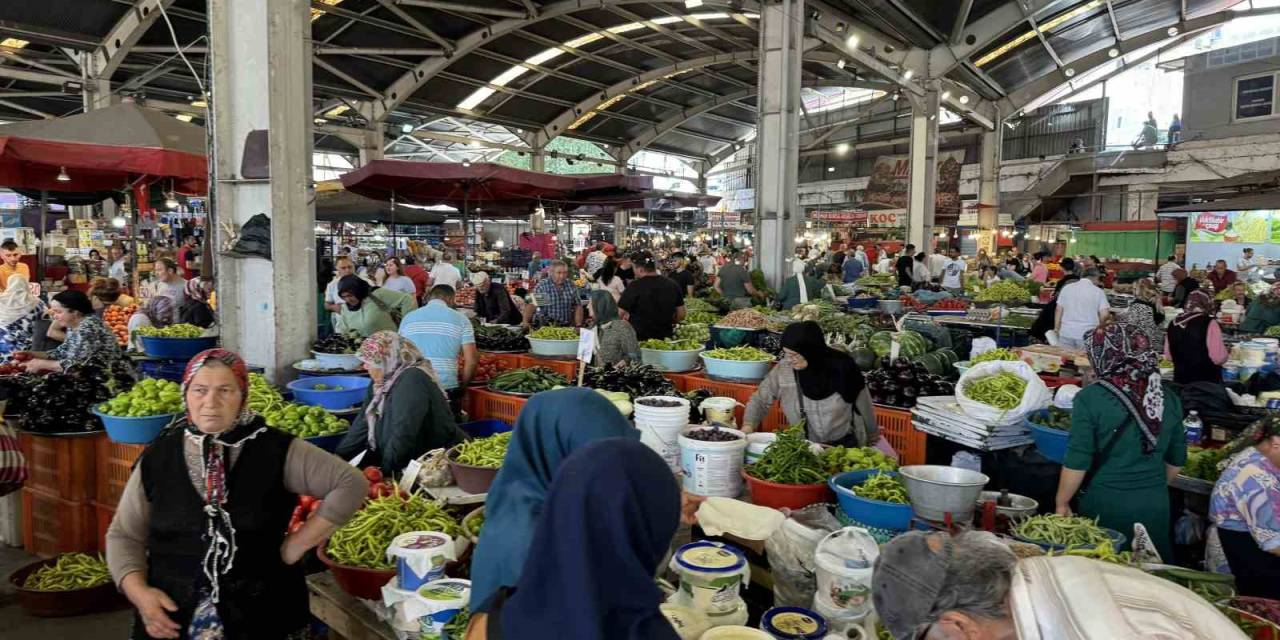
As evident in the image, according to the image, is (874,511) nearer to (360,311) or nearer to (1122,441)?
(1122,441)

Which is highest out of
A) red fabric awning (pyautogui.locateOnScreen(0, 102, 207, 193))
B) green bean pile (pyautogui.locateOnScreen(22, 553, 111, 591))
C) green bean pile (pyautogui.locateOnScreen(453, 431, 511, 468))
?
red fabric awning (pyautogui.locateOnScreen(0, 102, 207, 193))

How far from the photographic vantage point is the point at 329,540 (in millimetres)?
3051

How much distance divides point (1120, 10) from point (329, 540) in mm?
24834

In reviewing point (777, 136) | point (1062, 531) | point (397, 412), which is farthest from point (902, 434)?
point (777, 136)

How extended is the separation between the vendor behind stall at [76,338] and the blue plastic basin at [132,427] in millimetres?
1071

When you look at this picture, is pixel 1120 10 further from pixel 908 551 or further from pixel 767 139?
pixel 908 551

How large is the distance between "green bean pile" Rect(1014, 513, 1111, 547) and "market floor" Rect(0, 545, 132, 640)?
179 inches

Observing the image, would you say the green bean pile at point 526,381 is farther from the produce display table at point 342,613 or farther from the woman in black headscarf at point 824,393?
the produce display table at point 342,613

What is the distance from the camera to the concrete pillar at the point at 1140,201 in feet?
87.9

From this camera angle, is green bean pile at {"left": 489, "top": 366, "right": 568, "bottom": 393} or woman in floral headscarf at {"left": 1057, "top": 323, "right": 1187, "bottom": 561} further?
green bean pile at {"left": 489, "top": 366, "right": 568, "bottom": 393}

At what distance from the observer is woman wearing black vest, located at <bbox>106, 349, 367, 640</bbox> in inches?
93.0

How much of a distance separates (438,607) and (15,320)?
6340mm

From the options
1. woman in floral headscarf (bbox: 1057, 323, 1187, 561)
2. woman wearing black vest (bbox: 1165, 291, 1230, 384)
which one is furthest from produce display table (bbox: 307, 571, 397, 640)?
woman wearing black vest (bbox: 1165, 291, 1230, 384)

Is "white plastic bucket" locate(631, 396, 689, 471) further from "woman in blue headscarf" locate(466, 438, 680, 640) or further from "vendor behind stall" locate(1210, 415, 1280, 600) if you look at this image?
Result: "vendor behind stall" locate(1210, 415, 1280, 600)
